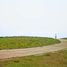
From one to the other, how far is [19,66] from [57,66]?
6.45 ft

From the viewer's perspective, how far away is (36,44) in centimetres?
2238

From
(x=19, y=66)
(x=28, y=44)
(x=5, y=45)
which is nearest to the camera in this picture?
(x=19, y=66)

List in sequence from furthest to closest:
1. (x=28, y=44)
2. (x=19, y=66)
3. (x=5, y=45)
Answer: (x=28, y=44), (x=5, y=45), (x=19, y=66)

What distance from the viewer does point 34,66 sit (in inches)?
445

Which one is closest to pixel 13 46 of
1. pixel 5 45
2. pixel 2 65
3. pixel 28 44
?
pixel 5 45

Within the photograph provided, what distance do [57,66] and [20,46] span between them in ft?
31.4

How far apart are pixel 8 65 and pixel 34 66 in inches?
53.9

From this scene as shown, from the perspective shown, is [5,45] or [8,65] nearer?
[8,65]

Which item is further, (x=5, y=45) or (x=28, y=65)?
(x=5, y=45)

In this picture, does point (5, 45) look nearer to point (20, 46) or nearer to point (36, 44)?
point (20, 46)

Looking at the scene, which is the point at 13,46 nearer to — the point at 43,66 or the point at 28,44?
the point at 28,44

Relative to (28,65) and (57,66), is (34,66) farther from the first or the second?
(57,66)


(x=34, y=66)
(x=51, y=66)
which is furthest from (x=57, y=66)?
(x=34, y=66)

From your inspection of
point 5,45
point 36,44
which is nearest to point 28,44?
point 36,44
